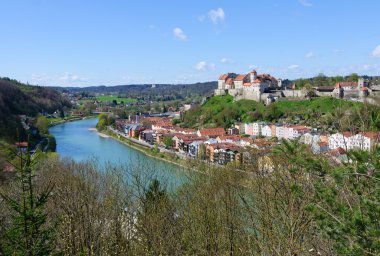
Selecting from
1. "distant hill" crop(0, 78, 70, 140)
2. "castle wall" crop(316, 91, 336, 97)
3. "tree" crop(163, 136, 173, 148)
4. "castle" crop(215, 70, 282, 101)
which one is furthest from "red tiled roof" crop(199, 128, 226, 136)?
"distant hill" crop(0, 78, 70, 140)

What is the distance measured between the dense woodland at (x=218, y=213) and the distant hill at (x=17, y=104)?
3.58 meters

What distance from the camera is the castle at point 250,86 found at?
2778cm

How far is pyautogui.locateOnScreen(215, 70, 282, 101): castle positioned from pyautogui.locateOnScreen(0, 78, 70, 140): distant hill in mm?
15298

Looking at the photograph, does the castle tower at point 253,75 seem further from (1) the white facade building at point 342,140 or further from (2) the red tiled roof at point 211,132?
(1) the white facade building at point 342,140

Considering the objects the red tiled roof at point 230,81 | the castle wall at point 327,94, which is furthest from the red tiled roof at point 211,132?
the red tiled roof at point 230,81

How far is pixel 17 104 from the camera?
30.5m

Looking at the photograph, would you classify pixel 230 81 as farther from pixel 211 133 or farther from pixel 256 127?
pixel 211 133

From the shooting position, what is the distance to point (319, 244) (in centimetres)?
267

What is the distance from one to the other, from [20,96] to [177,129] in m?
15.1

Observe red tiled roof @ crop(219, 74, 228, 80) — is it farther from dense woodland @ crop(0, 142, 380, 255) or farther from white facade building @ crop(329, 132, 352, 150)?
white facade building @ crop(329, 132, 352, 150)

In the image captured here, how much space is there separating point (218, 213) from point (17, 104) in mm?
29650

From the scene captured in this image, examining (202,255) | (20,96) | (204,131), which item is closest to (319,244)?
(202,255)

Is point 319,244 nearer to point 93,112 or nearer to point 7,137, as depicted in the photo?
point 7,137

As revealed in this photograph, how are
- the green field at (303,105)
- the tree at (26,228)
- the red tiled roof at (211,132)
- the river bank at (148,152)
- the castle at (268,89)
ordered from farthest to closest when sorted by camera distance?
1. the castle at (268,89)
2. the green field at (303,105)
3. the red tiled roof at (211,132)
4. the river bank at (148,152)
5. the tree at (26,228)
